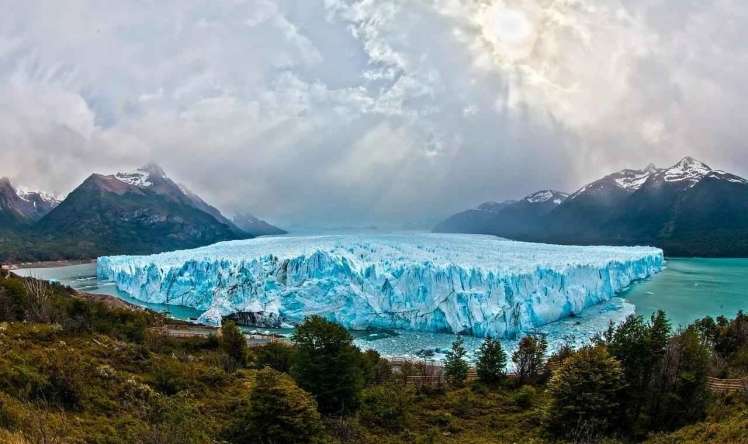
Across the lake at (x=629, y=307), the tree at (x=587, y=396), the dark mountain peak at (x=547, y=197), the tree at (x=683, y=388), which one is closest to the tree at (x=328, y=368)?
the tree at (x=587, y=396)

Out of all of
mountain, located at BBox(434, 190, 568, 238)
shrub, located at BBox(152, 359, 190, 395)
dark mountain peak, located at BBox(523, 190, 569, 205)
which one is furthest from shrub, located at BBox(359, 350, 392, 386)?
dark mountain peak, located at BBox(523, 190, 569, 205)

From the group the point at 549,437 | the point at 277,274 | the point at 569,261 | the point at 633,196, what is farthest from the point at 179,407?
the point at 633,196

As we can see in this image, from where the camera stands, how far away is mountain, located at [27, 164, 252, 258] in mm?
114188

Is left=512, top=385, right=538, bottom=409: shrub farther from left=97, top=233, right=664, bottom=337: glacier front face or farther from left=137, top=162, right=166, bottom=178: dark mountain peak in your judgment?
left=137, top=162, right=166, bottom=178: dark mountain peak

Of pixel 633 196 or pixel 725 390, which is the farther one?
pixel 633 196

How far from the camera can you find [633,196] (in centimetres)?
13625

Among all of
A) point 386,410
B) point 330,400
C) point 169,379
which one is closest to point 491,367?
point 386,410

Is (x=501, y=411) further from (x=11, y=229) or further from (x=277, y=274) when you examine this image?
(x=11, y=229)

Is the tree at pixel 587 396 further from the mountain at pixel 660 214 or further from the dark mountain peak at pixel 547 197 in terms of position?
the dark mountain peak at pixel 547 197

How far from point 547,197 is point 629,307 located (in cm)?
15995

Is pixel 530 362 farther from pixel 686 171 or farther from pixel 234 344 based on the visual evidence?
pixel 686 171

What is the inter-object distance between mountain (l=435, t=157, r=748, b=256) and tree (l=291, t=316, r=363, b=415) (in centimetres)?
10088

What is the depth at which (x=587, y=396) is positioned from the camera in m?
10.1

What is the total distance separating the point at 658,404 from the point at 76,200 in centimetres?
15775
